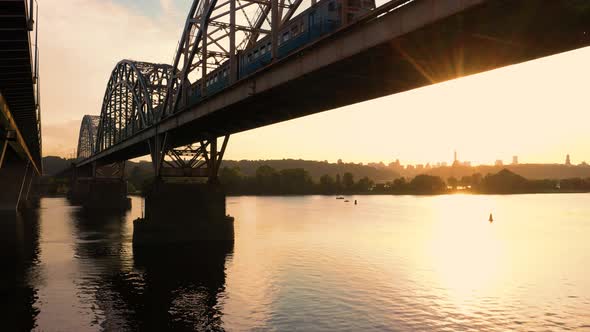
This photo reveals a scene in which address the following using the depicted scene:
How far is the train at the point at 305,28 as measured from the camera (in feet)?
76.7

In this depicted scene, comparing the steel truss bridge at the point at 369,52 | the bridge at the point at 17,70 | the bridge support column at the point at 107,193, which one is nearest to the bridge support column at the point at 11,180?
the bridge support column at the point at 107,193

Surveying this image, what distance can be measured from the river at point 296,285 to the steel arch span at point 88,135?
105500 millimetres

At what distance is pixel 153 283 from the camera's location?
35.0m

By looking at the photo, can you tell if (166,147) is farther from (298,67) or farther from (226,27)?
(298,67)

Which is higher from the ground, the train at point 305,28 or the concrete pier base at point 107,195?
the train at point 305,28

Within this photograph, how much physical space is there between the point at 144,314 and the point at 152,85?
52.1 m

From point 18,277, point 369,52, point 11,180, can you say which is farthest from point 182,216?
point 11,180

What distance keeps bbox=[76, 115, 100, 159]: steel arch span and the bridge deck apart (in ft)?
430

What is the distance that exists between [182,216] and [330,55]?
33339mm

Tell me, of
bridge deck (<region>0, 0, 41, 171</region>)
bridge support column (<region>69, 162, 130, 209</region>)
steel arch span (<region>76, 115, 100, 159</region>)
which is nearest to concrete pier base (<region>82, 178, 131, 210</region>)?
bridge support column (<region>69, 162, 130, 209</region>)

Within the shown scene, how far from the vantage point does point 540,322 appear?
27.3 m

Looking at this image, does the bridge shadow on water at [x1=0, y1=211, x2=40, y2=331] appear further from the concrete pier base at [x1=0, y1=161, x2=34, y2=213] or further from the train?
the concrete pier base at [x1=0, y1=161, x2=34, y2=213]

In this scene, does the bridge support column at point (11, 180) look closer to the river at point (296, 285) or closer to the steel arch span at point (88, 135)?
the river at point (296, 285)

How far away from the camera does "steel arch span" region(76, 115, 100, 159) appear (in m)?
163
